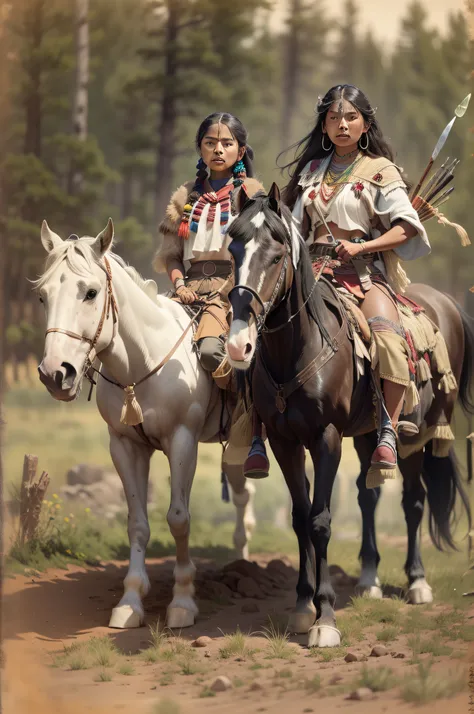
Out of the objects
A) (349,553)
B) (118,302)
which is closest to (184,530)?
(118,302)

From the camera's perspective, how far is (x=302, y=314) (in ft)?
17.7

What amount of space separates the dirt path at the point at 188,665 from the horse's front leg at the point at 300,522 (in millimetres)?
172

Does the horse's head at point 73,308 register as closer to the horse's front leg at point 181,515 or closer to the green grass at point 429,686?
the horse's front leg at point 181,515

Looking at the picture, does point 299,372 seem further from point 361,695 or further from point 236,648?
point 361,695

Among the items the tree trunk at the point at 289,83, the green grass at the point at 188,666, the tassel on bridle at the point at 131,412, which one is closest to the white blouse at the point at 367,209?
the tassel on bridle at the point at 131,412

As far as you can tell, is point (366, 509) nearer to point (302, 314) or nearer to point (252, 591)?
point (252, 591)

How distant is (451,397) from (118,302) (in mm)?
2825

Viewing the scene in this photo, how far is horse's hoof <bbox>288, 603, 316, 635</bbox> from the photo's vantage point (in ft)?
18.6

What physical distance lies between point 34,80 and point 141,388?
8.97m

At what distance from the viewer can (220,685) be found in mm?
4852

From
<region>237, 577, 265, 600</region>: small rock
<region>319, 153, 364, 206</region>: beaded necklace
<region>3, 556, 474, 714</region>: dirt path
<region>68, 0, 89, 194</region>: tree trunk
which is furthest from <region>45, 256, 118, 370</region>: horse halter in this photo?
<region>68, 0, 89, 194</region>: tree trunk

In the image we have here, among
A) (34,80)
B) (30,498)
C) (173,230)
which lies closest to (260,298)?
(173,230)

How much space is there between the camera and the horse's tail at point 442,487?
7.54 metres

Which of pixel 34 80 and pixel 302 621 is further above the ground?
pixel 34 80
